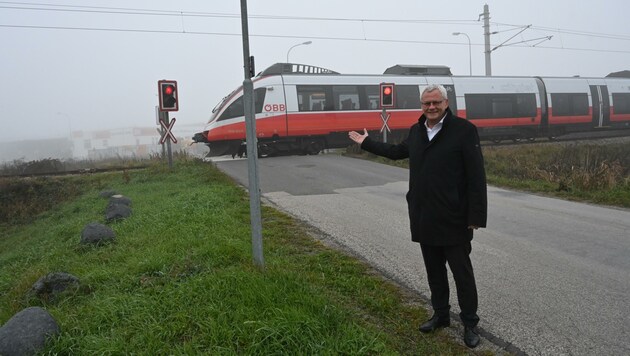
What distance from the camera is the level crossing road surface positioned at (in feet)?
11.1

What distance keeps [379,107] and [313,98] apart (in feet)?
9.66

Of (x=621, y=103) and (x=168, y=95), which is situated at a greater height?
(x=168, y=95)

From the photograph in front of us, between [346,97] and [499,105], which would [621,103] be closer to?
[499,105]

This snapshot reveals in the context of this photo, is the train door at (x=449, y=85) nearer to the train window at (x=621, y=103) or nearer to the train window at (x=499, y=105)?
the train window at (x=499, y=105)

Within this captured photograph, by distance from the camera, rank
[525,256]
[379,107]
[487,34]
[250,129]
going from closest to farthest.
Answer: [250,129], [525,256], [379,107], [487,34]

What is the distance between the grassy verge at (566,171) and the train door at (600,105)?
8714 millimetres

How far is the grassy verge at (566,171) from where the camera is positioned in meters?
9.83

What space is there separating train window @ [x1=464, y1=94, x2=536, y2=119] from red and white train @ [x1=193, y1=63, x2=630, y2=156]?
0.05 metres

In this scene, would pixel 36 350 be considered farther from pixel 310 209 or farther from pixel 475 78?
pixel 475 78

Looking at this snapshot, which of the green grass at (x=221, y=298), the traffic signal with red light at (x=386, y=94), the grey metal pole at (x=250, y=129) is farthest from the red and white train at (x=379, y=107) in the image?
the grey metal pole at (x=250, y=129)

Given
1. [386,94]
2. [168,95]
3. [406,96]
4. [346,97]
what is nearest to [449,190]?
[168,95]

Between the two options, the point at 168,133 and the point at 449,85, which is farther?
the point at 449,85

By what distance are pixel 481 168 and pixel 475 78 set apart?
1987 centimetres

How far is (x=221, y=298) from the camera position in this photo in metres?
3.64
